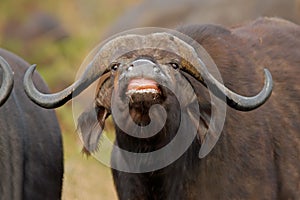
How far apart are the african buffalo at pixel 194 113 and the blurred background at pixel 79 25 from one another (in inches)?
87.3

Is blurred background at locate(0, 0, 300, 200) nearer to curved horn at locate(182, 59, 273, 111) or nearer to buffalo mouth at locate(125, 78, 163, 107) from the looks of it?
curved horn at locate(182, 59, 273, 111)

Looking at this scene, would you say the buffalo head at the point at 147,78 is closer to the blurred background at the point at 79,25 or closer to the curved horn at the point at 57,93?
the curved horn at the point at 57,93

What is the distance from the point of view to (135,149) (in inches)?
303

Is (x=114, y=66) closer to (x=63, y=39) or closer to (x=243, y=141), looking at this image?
(x=243, y=141)

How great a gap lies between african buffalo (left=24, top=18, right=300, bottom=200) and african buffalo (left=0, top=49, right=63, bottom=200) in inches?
31.9

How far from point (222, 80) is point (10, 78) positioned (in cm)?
166

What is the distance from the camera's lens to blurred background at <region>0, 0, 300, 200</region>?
1296cm

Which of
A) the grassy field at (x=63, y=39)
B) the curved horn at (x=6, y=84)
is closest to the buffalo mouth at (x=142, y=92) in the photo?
the curved horn at (x=6, y=84)

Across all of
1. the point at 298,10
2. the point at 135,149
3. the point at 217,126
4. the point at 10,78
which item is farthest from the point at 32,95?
the point at 298,10

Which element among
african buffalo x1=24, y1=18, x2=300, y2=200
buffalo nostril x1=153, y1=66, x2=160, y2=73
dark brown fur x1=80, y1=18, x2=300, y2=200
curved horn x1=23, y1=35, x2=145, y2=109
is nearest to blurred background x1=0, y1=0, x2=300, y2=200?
dark brown fur x1=80, y1=18, x2=300, y2=200

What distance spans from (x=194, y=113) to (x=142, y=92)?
794 millimetres

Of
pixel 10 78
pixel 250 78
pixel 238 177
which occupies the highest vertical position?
pixel 10 78

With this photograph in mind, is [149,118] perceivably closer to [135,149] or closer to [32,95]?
[135,149]

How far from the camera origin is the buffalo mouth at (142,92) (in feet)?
23.2
